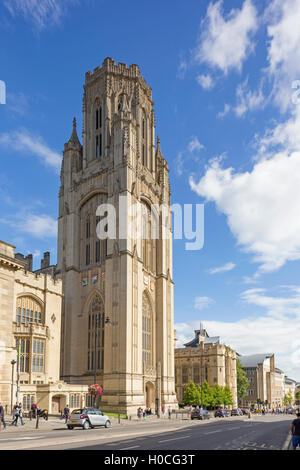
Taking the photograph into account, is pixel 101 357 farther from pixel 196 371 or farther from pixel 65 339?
pixel 196 371

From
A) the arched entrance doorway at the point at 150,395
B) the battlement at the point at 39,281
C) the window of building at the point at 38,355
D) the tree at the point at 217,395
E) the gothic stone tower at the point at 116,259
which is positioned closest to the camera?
the window of building at the point at 38,355

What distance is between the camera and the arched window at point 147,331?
215ft

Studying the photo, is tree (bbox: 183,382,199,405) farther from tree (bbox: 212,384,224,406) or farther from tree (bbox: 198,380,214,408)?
tree (bbox: 212,384,224,406)

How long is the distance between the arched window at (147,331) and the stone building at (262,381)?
81331 millimetres

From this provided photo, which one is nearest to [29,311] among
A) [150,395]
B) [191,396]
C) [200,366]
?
[150,395]

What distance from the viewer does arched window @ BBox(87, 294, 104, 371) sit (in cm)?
6166

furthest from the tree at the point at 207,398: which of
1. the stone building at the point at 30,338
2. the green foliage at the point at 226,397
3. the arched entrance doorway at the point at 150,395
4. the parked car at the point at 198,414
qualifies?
the stone building at the point at 30,338

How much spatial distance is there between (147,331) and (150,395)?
28.1 feet

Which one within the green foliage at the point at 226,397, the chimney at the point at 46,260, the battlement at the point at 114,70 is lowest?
the green foliage at the point at 226,397

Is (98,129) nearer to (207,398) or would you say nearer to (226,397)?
(207,398)

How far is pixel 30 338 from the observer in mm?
47875

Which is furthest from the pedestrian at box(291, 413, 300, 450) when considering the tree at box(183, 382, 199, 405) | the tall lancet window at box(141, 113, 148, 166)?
the tree at box(183, 382, 199, 405)

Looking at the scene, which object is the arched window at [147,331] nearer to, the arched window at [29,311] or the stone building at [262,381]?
the arched window at [29,311]

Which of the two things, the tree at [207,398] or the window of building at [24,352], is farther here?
the tree at [207,398]
